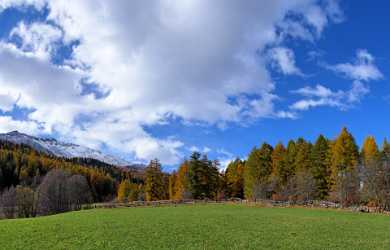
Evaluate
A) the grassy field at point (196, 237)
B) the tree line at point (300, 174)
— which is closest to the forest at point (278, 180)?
the tree line at point (300, 174)

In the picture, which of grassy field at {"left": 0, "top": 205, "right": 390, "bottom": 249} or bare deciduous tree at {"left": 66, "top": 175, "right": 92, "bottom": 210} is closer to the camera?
grassy field at {"left": 0, "top": 205, "right": 390, "bottom": 249}

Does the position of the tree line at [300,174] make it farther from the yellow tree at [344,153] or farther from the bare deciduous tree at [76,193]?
the bare deciduous tree at [76,193]

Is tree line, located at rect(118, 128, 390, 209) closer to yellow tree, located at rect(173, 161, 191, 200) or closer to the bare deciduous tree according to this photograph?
yellow tree, located at rect(173, 161, 191, 200)

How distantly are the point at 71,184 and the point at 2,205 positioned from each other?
18206mm

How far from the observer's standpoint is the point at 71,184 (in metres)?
110

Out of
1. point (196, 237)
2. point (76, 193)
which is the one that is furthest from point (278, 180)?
point (196, 237)

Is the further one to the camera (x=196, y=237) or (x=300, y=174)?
(x=300, y=174)

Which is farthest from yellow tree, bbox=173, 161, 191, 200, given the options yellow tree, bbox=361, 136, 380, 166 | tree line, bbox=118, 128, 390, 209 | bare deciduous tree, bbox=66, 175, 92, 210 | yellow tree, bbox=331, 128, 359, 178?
yellow tree, bbox=361, 136, 380, 166

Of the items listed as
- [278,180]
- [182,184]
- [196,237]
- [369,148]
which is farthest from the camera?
[182,184]

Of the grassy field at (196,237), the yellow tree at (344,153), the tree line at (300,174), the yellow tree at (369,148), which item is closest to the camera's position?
the grassy field at (196,237)

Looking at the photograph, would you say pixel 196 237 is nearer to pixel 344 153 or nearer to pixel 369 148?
pixel 344 153

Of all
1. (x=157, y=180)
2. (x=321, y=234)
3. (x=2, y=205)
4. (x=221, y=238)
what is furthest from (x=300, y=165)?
(x=2, y=205)

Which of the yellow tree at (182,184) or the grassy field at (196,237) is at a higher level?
the yellow tree at (182,184)

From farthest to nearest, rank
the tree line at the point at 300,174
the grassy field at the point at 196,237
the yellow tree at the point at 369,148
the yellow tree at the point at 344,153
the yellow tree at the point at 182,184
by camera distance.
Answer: the yellow tree at the point at 182,184
the yellow tree at the point at 369,148
the yellow tree at the point at 344,153
the tree line at the point at 300,174
the grassy field at the point at 196,237
